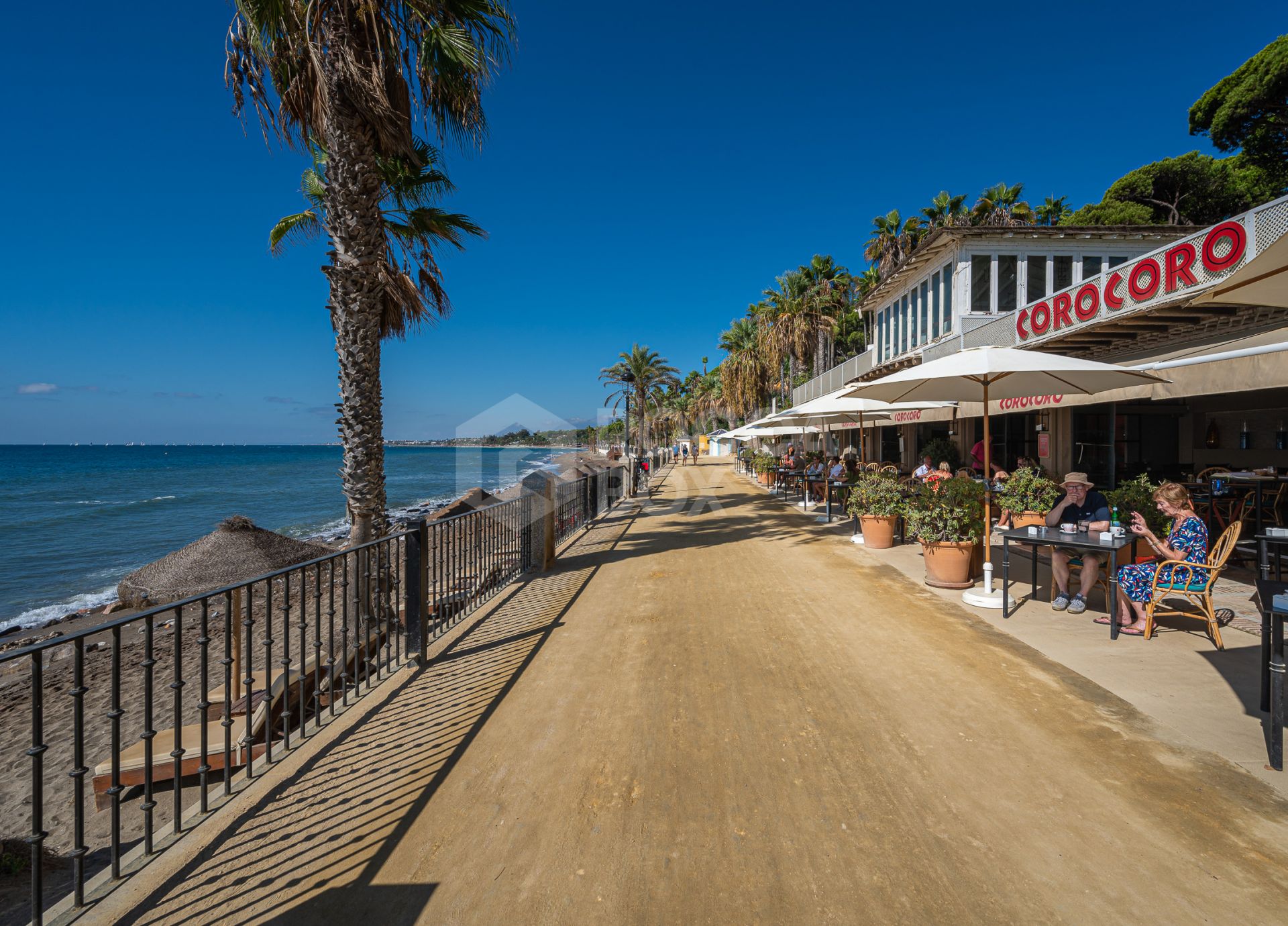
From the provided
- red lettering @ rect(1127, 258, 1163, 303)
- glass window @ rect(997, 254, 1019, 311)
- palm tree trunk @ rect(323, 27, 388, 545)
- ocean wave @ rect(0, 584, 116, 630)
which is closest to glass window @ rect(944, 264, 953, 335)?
glass window @ rect(997, 254, 1019, 311)

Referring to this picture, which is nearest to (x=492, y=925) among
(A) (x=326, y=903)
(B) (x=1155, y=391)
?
(A) (x=326, y=903)

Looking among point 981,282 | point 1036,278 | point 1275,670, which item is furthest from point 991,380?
point 1036,278

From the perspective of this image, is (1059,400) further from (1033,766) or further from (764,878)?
(764,878)

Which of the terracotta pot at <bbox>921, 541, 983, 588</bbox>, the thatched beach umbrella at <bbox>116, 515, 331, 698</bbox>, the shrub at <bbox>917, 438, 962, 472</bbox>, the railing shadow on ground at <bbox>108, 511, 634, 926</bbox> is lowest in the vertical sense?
the thatched beach umbrella at <bbox>116, 515, 331, 698</bbox>

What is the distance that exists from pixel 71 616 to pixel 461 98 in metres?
13.5

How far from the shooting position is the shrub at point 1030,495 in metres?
9.46

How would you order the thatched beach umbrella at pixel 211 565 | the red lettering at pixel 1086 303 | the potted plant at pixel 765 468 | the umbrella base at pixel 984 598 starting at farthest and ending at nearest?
the potted plant at pixel 765 468 → the thatched beach umbrella at pixel 211 565 → the red lettering at pixel 1086 303 → the umbrella base at pixel 984 598

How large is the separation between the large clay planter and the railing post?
17.9ft

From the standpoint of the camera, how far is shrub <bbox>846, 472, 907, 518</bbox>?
8984 millimetres

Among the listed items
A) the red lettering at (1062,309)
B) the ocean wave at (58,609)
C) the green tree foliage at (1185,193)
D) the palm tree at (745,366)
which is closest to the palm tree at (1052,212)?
the green tree foliage at (1185,193)

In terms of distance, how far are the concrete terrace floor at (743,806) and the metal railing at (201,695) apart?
0.29 m

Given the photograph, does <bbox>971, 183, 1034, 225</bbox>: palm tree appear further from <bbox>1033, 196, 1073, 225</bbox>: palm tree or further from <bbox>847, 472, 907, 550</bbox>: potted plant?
<bbox>847, 472, 907, 550</bbox>: potted plant

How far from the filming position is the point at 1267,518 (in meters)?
8.77

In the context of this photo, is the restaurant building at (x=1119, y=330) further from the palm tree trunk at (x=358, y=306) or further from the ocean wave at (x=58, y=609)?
the ocean wave at (x=58, y=609)
